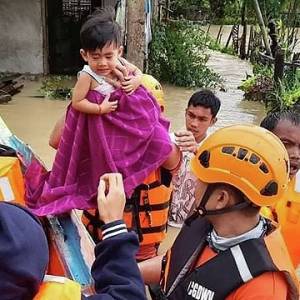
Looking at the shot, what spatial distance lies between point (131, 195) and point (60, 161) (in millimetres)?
365

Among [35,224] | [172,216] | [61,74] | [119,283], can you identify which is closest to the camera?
[35,224]

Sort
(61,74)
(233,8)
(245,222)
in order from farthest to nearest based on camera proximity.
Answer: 1. (233,8)
2. (61,74)
3. (245,222)

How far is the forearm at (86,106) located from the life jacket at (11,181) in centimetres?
52

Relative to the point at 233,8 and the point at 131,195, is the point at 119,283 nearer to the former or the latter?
the point at 131,195

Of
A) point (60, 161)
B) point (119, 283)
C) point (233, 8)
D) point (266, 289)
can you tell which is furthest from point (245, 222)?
point (233, 8)

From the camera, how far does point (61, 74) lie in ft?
39.2

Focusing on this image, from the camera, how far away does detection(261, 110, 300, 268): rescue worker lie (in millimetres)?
2439

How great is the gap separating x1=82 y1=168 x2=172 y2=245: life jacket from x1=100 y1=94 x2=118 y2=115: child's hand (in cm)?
37

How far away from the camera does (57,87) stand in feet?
35.2

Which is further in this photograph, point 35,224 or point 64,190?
point 64,190

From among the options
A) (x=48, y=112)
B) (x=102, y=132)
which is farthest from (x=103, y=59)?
(x=48, y=112)

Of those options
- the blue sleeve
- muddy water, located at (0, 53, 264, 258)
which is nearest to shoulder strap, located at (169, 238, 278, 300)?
the blue sleeve

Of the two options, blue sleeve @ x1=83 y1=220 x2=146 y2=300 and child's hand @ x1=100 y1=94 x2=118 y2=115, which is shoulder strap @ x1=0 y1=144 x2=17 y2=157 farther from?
blue sleeve @ x1=83 y1=220 x2=146 y2=300

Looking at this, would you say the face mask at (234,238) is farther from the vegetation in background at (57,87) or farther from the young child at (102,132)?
the vegetation in background at (57,87)
